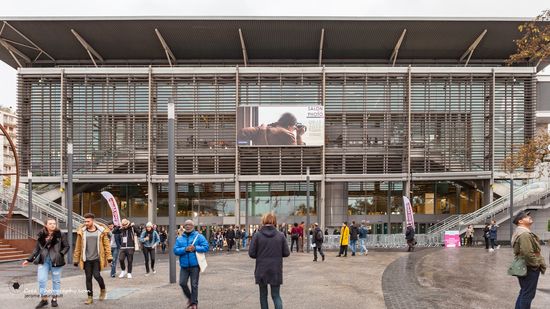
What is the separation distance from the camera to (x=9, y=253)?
22609 millimetres

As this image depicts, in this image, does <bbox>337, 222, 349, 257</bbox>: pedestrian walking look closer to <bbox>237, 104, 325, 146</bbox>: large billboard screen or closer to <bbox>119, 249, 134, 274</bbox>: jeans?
<bbox>119, 249, 134, 274</bbox>: jeans

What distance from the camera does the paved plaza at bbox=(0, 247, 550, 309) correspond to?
32.1 feet

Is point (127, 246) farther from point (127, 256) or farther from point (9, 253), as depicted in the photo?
point (9, 253)

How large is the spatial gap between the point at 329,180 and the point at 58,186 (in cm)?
1969

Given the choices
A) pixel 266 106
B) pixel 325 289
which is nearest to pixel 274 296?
pixel 325 289

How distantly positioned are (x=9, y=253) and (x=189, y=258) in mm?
17216

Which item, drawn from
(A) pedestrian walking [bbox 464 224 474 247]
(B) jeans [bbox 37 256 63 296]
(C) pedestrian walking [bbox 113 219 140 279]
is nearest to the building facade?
(A) pedestrian walking [bbox 464 224 474 247]

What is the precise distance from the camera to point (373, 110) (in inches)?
1535

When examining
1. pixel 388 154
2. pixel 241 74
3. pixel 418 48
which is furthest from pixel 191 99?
pixel 418 48

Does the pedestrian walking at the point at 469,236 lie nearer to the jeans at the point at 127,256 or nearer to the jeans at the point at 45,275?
the jeans at the point at 127,256

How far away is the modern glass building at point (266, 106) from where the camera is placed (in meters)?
38.1

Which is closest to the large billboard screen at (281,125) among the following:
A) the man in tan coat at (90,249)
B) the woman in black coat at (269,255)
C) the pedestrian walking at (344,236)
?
the pedestrian walking at (344,236)

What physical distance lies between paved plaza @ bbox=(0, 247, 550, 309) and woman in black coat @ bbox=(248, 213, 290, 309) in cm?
222

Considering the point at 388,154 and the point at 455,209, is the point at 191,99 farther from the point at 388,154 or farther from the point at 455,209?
the point at 455,209
